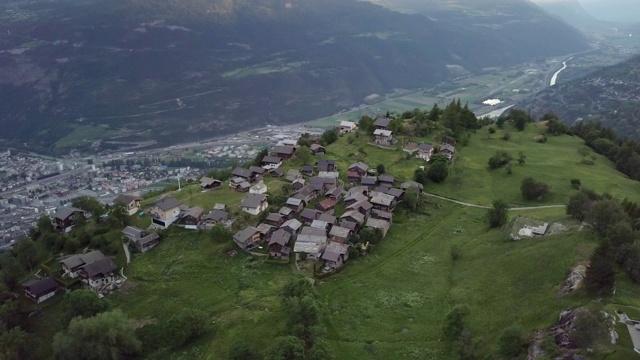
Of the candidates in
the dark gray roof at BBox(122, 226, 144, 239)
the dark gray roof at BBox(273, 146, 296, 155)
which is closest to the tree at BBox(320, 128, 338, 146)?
the dark gray roof at BBox(273, 146, 296, 155)

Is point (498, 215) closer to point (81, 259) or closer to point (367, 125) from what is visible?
point (367, 125)

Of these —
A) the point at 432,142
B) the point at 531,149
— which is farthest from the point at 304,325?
the point at 531,149

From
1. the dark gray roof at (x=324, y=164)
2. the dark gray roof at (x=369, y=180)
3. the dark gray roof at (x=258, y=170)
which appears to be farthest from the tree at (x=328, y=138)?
the dark gray roof at (x=369, y=180)

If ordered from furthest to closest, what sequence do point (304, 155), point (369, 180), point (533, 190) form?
point (304, 155) → point (369, 180) → point (533, 190)

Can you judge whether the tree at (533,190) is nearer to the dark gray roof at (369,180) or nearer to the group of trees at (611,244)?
the group of trees at (611,244)

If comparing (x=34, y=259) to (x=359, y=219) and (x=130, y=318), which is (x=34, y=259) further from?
(x=359, y=219)

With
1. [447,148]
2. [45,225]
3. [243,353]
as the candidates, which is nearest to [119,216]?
[45,225]
